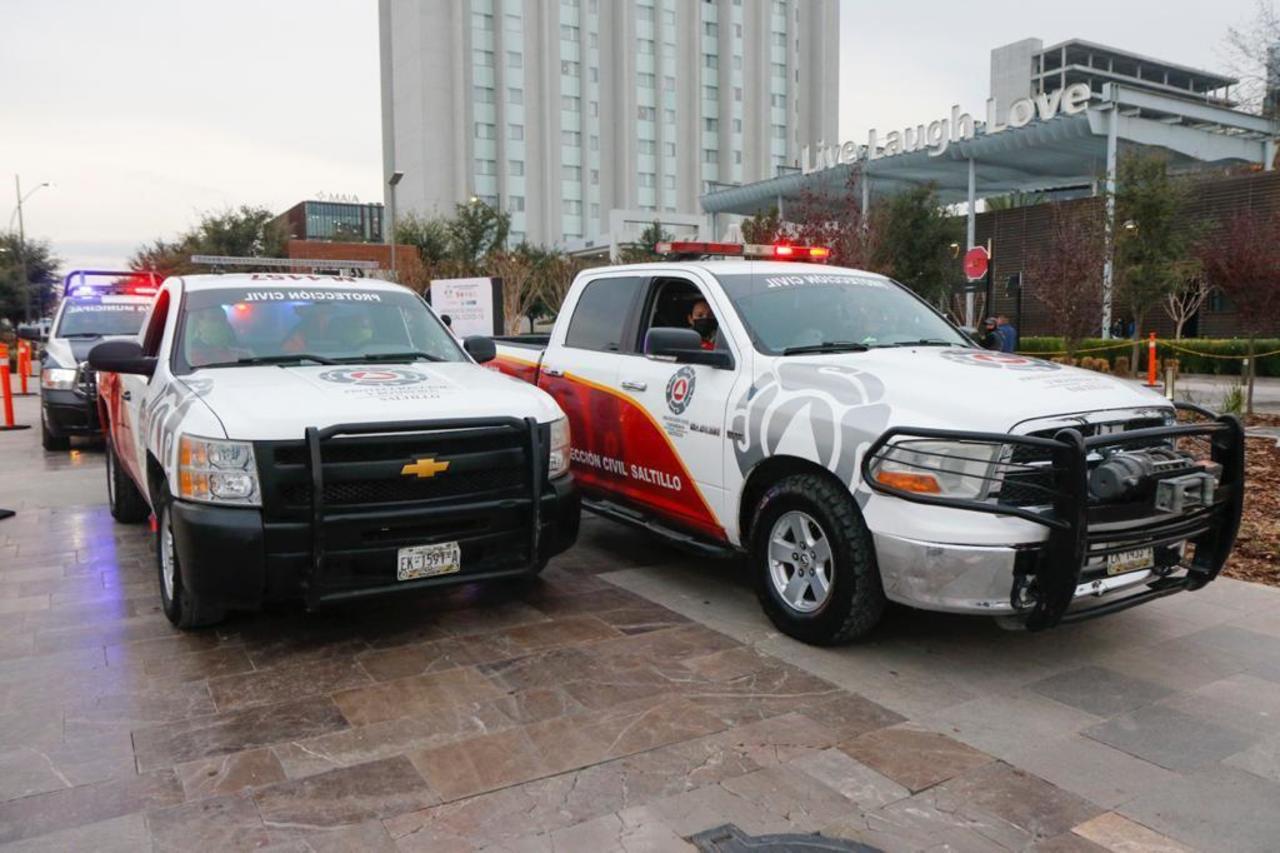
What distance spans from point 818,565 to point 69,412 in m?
10.8

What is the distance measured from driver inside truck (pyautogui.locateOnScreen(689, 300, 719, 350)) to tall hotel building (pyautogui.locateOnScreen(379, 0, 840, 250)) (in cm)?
5559

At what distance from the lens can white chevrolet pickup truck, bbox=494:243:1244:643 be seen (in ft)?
13.9

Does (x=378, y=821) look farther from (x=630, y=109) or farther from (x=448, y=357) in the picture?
(x=630, y=109)

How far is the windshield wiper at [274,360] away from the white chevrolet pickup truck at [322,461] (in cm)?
1

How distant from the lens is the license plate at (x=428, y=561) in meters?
4.79

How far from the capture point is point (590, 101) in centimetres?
7200

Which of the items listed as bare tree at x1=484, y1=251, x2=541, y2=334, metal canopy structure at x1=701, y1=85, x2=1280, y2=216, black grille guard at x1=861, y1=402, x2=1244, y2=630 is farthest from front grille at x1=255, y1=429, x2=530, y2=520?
bare tree at x1=484, y1=251, x2=541, y2=334

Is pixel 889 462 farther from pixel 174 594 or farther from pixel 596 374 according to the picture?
pixel 174 594

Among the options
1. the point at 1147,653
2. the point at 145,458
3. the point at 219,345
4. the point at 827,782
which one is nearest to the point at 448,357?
the point at 219,345


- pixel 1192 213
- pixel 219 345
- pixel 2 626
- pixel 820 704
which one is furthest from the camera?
pixel 1192 213

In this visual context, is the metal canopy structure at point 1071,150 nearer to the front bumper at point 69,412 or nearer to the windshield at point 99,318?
the windshield at point 99,318

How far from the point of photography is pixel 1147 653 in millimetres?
4941

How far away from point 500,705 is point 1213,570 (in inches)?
136

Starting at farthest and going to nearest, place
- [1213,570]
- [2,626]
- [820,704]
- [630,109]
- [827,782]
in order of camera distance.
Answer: [630,109] < [2,626] < [1213,570] < [820,704] < [827,782]
